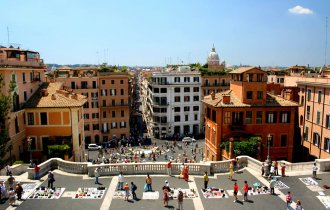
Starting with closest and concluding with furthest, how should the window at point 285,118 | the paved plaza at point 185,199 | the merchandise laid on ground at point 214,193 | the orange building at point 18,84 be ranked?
the paved plaza at point 185,199, the merchandise laid on ground at point 214,193, the orange building at point 18,84, the window at point 285,118

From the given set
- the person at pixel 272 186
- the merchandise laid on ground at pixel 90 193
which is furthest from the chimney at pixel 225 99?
the merchandise laid on ground at pixel 90 193

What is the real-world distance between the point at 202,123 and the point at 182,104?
8.27 metres

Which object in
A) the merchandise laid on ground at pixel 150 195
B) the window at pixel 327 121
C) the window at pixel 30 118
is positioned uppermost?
the window at pixel 30 118

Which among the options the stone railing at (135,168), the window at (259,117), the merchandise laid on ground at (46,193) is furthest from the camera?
the window at (259,117)

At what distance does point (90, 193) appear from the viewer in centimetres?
2592

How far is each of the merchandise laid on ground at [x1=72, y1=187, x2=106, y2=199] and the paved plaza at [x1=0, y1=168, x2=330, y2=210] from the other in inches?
13.7

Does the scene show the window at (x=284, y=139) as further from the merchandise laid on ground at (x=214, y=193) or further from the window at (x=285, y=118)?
the merchandise laid on ground at (x=214, y=193)

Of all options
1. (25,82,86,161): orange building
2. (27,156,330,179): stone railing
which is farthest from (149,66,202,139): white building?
(27,156,330,179): stone railing

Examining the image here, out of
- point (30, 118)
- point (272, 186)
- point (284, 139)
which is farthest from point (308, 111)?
point (30, 118)

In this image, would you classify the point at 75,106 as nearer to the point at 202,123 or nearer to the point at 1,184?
the point at 1,184

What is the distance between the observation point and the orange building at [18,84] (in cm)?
3859

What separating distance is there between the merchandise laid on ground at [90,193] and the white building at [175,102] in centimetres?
6382

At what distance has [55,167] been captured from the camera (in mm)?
32031

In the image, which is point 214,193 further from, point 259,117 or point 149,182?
point 259,117
